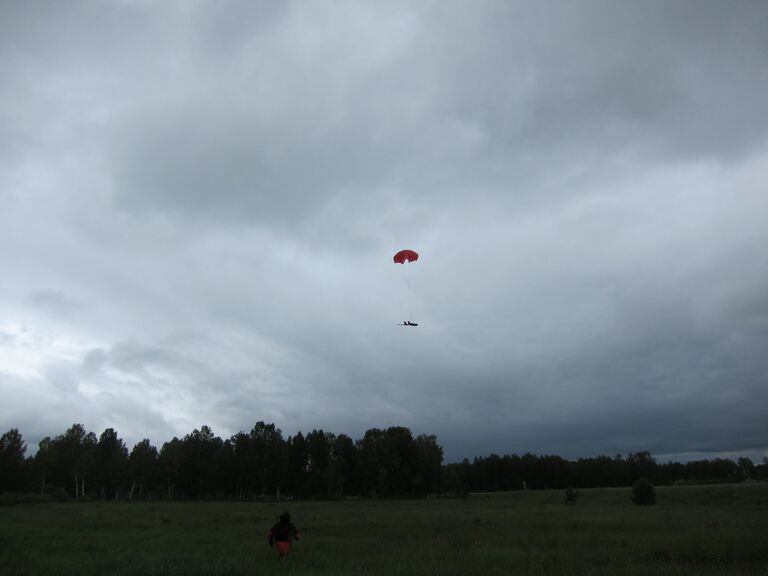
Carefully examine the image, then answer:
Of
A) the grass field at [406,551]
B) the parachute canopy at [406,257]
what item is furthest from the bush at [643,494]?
the parachute canopy at [406,257]

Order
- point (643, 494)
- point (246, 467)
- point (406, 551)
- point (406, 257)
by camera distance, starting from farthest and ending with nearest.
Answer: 1. point (246, 467)
2. point (643, 494)
3. point (406, 257)
4. point (406, 551)

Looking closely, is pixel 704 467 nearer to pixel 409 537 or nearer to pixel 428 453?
pixel 428 453

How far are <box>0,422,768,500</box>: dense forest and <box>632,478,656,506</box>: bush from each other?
2366 inches

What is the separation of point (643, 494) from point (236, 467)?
84677mm

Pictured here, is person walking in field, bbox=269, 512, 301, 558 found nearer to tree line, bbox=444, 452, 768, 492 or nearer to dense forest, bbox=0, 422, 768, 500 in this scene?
dense forest, bbox=0, 422, 768, 500

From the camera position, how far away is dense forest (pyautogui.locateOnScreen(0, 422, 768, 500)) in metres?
112

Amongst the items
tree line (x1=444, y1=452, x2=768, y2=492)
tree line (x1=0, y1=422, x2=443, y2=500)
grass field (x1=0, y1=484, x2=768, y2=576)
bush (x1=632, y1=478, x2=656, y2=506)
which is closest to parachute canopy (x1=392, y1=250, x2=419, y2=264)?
grass field (x1=0, y1=484, x2=768, y2=576)

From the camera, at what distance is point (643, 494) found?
5694 centimetres

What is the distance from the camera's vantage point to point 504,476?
566 ft

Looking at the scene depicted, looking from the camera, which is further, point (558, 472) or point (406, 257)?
point (558, 472)

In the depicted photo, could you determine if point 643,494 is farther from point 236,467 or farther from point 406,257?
point 236,467

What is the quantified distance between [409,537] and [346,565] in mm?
10200

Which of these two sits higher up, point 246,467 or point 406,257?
point 406,257

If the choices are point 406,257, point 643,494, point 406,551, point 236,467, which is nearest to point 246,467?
point 236,467
